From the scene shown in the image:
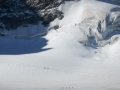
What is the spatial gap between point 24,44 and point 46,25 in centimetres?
512

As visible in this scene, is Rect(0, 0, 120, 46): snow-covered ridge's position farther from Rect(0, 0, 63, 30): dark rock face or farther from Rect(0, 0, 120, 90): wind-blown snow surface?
Rect(0, 0, 63, 30): dark rock face

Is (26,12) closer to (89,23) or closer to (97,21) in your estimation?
(89,23)

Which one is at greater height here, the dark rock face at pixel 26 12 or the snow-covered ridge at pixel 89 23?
the dark rock face at pixel 26 12

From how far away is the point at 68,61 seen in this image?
107ft

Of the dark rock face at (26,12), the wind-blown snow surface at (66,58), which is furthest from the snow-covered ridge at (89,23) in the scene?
the dark rock face at (26,12)

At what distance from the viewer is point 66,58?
33344 mm

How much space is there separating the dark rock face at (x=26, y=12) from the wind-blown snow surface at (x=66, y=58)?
4.37ft

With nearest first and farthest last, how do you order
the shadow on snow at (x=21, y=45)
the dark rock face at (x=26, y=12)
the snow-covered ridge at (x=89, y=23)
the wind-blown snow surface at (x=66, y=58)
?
1. the wind-blown snow surface at (x=66, y=58)
2. the shadow on snow at (x=21, y=45)
3. the snow-covered ridge at (x=89, y=23)
4. the dark rock face at (x=26, y=12)

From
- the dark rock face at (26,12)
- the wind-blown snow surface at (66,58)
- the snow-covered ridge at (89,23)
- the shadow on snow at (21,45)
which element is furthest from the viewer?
the dark rock face at (26,12)

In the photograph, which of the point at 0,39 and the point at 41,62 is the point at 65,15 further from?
the point at 41,62

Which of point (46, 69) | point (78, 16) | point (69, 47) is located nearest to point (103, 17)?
point (78, 16)

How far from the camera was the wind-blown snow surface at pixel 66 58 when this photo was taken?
25.7m

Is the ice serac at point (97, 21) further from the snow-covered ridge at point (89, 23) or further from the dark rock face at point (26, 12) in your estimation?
the dark rock face at point (26, 12)

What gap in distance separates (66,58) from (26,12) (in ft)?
49.6
